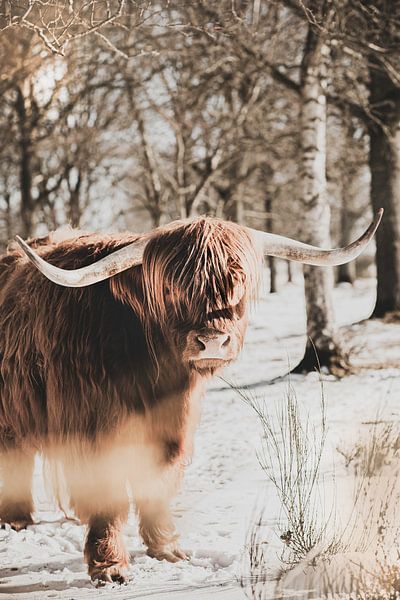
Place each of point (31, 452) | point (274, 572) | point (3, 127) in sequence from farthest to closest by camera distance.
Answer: point (3, 127) → point (31, 452) → point (274, 572)

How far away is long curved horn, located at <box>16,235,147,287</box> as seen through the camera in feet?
9.55

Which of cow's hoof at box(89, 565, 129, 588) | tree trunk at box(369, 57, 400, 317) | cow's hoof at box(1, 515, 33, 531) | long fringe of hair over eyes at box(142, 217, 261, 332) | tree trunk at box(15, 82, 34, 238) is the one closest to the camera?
long fringe of hair over eyes at box(142, 217, 261, 332)

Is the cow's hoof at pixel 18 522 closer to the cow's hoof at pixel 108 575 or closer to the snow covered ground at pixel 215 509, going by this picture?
the snow covered ground at pixel 215 509

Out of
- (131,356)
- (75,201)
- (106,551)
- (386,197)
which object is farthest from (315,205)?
(75,201)

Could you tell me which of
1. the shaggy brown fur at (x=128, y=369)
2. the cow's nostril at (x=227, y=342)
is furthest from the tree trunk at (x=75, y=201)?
the cow's nostril at (x=227, y=342)

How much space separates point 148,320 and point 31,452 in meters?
1.26

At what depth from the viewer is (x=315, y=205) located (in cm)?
691

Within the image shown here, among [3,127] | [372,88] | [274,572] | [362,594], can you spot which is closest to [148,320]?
[274,572]

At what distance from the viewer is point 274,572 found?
282 centimetres

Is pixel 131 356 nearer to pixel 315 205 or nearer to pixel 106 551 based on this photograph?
pixel 106 551

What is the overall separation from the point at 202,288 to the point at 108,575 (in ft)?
4.58

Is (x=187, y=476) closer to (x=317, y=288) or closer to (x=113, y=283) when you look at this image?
(x=113, y=283)

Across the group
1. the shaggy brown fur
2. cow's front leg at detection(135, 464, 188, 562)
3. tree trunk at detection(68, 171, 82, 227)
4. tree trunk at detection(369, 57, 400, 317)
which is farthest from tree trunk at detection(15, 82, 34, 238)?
cow's front leg at detection(135, 464, 188, 562)

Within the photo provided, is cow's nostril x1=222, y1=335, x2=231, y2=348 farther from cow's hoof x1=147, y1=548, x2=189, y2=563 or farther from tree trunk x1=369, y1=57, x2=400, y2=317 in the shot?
tree trunk x1=369, y1=57, x2=400, y2=317
